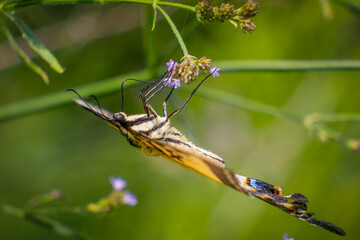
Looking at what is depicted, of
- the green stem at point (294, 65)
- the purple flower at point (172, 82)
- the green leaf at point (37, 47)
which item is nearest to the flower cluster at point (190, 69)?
the purple flower at point (172, 82)

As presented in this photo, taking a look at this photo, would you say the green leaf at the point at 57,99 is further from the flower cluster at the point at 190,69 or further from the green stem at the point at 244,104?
the flower cluster at the point at 190,69

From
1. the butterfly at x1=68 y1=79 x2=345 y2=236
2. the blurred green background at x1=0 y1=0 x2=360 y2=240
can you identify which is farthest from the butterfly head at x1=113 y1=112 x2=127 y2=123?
the blurred green background at x1=0 y1=0 x2=360 y2=240

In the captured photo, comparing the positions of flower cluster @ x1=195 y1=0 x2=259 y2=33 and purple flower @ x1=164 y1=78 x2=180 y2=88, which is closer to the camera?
flower cluster @ x1=195 y1=0 x2=259 y2=33

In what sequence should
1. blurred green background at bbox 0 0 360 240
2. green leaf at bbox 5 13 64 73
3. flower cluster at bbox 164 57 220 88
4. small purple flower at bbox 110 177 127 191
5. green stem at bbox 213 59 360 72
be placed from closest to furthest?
1. flower cluster at bbox 164 57 220 88
2. green leaf at bbox 5 13 64 73
3. green stem at bbox 213 59 360 72
4. small purple flower at bbox 110 177 127 191
5. blurred green background at bbox 0 0 360 240

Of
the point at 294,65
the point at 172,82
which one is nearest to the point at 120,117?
the point at 172,82

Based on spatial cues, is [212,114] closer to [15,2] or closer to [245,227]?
[245,227]

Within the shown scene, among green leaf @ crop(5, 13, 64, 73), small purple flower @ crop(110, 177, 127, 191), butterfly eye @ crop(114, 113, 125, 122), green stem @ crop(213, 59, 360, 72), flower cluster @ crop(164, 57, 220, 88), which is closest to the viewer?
flower cluster @ crop(164, 57, 220, 88)

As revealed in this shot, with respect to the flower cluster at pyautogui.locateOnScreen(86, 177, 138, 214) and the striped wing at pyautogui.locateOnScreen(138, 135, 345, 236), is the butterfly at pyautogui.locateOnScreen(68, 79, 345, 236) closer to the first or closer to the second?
the striped wing at pyautogui.locateOnScreen(138, 135, 345, 236)
